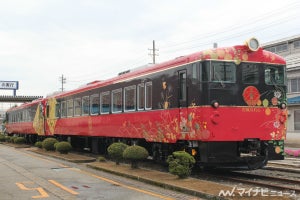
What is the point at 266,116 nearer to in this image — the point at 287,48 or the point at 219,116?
the point at 219,116

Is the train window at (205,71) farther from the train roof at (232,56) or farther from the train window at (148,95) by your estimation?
the train window at (148,95)

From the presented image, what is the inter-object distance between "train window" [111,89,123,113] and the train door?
180 inches

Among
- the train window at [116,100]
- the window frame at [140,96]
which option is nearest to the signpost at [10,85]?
the train window at [116,100]

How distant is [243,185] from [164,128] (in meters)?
3.35

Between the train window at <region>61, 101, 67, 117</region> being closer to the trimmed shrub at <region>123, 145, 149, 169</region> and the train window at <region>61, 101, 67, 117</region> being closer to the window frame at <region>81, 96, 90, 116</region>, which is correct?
the window frame at <region>81, 96, 90, 116</region>

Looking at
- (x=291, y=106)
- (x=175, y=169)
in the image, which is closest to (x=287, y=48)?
(x=291, y=106)

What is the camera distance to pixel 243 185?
1052cm

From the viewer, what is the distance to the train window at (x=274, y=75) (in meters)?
12.2

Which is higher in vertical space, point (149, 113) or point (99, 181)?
point (149, 113)

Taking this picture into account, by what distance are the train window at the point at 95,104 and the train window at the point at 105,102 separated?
48cm

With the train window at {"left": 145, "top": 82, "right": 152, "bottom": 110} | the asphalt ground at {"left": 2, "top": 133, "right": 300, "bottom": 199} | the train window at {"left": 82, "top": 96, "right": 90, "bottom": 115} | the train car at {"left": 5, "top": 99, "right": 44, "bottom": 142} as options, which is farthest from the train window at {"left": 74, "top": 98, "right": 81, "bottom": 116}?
the train window at {"left": 145, "top": 82, "right": 152, "bottom": 110}

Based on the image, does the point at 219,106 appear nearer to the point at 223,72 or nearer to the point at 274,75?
the point at 223,72

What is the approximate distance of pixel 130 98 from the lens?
15.6 metres

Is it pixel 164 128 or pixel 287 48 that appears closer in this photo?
pixel 164 128
